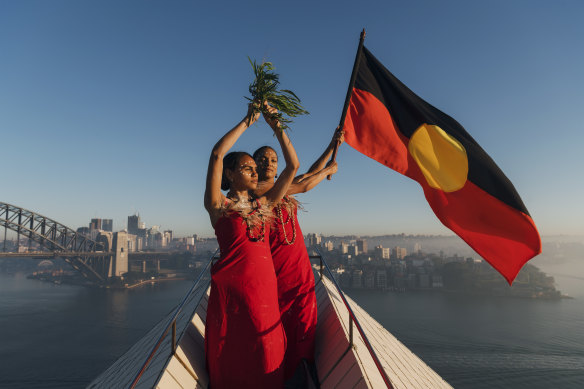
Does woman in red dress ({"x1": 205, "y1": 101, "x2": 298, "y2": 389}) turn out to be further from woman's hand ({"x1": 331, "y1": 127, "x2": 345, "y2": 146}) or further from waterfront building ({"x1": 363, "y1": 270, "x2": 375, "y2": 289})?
waterfront building ({"x1": 363, "y1": 270, "x2": 375, "y2": 289})

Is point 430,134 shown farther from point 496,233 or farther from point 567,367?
point 567,367

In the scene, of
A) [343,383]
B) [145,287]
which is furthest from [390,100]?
[145,287]

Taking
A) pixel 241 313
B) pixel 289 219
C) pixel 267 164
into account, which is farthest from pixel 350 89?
pixel 241 313

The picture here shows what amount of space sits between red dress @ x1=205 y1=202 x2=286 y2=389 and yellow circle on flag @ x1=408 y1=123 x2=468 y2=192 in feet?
8.26

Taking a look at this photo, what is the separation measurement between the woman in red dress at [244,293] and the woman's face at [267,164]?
18.0 inches

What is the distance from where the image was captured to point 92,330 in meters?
51.8

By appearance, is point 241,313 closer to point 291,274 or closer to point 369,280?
point 291,274

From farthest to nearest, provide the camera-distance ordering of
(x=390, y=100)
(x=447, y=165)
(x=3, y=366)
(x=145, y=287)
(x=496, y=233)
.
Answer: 1. (x=145, y=287)
2. (x=3, y=366)
3. (x=390, y=100)
4. (x=447, y=165)
5. (x=496, y=233)

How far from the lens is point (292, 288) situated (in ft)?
10.3

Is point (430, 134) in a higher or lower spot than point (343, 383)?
higher

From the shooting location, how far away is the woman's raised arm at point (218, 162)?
6.82 feet

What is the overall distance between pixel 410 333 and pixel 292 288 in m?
52.6

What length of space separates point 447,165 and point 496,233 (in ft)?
2.96

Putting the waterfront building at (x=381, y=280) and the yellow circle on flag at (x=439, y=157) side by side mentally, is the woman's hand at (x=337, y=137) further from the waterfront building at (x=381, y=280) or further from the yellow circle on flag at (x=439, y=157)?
the waterfront building at (x=381, y=280)
